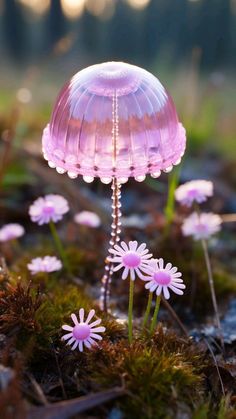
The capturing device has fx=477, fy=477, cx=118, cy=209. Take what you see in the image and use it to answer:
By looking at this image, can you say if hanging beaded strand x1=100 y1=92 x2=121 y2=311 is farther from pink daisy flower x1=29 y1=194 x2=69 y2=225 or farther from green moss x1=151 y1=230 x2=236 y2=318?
green moss x1=151 y1=230 x2=236 y2=318

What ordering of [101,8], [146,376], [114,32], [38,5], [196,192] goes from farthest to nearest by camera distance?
[114,32] < [38,5] < [101,8] < [196,192] < [146,376]

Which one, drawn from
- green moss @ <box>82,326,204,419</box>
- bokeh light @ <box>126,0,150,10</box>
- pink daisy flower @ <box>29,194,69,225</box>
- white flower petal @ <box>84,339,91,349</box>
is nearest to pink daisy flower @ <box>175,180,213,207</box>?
pink daisy flower @ <box>29,194,69,225</box>

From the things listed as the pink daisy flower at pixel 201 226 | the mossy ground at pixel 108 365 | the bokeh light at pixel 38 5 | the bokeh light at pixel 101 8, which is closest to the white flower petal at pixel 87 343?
the mossy ground at pixel 108 365

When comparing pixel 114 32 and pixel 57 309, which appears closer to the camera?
pixel 57 309

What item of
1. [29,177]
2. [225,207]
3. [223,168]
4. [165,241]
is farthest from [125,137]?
[223,168]

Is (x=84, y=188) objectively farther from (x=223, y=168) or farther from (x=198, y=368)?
(x=198, y=368)

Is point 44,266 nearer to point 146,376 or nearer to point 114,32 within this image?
point 146,376

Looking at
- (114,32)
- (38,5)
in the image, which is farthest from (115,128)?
(114,32)

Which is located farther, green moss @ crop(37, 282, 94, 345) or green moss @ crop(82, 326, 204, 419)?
green moss @ crop(37, 282, 94, 345)

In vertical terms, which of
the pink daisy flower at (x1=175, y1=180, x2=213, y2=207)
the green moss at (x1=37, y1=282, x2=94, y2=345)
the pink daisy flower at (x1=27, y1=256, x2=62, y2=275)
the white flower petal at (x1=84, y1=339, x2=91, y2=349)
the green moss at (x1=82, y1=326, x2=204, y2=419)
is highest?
the pink daisy flower at (x1=175, y1=180, x2=213, y2=207)
